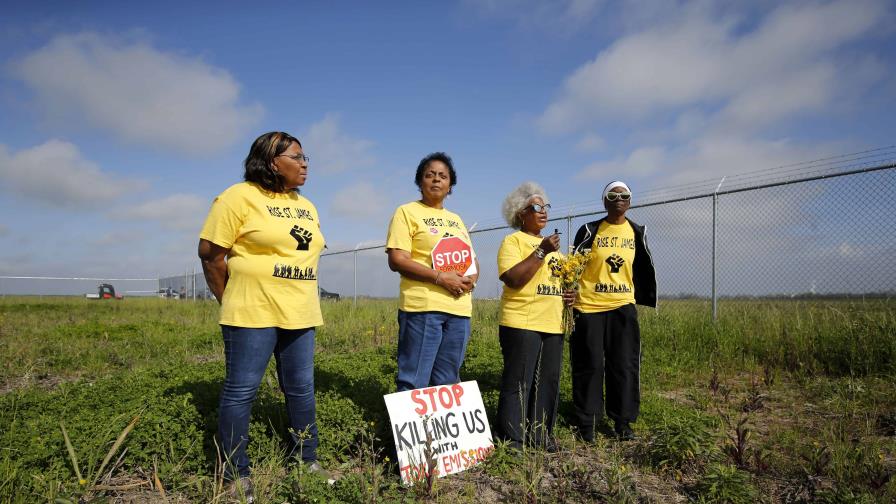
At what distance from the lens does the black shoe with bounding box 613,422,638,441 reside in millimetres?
3811

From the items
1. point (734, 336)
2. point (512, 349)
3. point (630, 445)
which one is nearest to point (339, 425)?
point (512, 349)

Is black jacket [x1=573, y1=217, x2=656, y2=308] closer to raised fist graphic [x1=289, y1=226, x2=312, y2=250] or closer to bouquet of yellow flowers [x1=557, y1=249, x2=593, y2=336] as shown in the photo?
bouquet of yellow flowers [x1=557, y1=249, x2=593, y2=336]

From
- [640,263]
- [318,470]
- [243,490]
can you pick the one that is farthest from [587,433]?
[243,490]

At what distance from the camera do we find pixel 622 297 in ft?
12.7

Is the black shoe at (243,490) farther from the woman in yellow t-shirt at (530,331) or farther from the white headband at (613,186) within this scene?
the white headband at (613,186)

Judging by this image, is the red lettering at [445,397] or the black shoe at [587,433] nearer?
the red lettering at [445,397]

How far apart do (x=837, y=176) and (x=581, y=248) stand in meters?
3.81

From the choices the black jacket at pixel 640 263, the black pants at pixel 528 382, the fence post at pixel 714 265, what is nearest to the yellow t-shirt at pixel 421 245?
the black pants at pixel 528 382

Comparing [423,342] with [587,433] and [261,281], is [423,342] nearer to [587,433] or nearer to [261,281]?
[261,281]

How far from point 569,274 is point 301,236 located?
174 centimetres

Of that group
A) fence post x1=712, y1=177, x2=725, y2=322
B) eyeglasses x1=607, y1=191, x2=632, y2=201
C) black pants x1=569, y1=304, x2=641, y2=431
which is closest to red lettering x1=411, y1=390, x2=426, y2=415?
black pants x1=569, y1=304, x2=641, y2=431

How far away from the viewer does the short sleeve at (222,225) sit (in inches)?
103

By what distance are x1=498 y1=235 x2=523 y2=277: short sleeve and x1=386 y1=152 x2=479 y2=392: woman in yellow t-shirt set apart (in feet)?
0.59

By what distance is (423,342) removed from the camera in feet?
10.4
